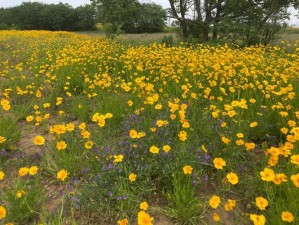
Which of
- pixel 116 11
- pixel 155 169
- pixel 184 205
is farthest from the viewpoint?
pixel 116 11

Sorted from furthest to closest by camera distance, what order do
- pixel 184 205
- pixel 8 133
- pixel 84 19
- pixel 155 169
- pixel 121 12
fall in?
pixel 84 19 → pixel 121 12 → pixel 8 133 → pixel 155 169 → pixel 184 205

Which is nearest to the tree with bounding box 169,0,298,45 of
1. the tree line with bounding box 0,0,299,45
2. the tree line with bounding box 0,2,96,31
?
the tree line with bounding box 0,0,299,45

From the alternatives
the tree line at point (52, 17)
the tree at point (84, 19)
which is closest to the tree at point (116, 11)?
the tree line at point (52, 17)

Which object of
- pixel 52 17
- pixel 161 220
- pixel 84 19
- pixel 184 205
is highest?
pixel 52 17

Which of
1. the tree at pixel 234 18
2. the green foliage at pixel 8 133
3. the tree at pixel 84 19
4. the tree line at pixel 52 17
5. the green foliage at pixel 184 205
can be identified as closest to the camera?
the green foliage at pixel 184 205

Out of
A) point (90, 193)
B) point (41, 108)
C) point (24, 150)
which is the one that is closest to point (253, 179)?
point (90, 193)

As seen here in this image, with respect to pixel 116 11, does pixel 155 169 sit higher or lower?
lower

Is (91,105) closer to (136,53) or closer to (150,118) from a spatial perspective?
(150,118)

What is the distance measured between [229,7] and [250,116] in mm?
10412

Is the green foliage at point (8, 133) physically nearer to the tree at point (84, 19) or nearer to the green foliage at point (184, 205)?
the green foliage at point (184, 205)

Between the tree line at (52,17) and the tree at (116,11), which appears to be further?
the tree line at (52,17)

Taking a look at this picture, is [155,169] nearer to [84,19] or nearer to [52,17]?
[84,19]

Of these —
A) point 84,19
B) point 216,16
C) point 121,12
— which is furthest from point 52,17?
point 216,16

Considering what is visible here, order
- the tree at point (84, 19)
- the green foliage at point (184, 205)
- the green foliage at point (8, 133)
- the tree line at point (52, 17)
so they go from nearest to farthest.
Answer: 1. the green foliage at point (184, 205)
2. the green foliage at point (8, 133)
3. the tree line at point (52, 17)
4. the tree at point (84, 19)
